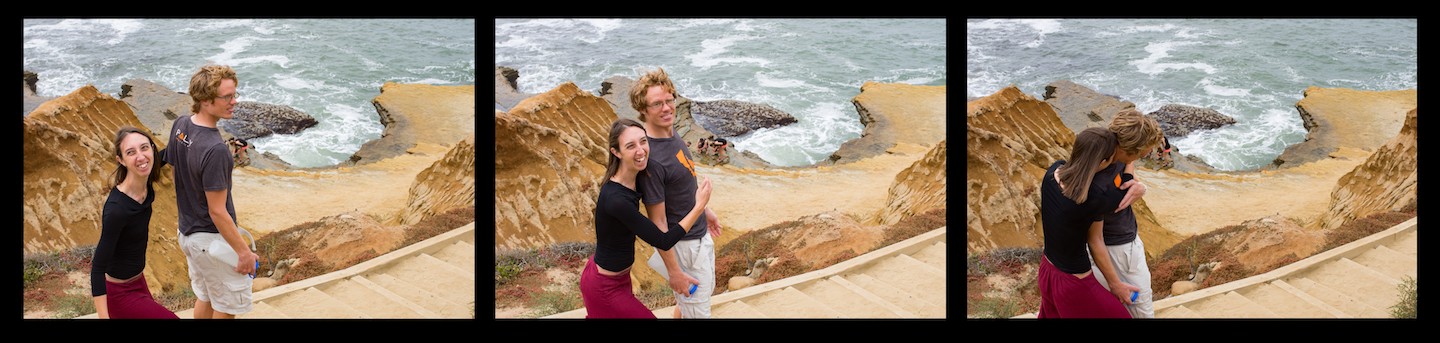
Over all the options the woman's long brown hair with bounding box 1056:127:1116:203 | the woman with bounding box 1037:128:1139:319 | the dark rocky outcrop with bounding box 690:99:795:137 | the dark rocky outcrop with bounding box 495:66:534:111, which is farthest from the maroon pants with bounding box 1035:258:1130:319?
the dark rocky outcrop with bounding box 495:66:534:111

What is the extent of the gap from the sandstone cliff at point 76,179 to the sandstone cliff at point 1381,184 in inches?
311

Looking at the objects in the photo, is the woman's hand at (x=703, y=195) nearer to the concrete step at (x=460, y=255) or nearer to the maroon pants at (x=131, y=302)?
the concrete step at (x=460, y=255)

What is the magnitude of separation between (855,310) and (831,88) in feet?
5.04

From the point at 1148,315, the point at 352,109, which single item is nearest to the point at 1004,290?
the point at 1148,315

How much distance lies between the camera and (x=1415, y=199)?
37.4ft

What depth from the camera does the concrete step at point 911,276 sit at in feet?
36.9

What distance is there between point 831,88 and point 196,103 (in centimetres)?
425

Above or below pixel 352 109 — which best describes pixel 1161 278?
below

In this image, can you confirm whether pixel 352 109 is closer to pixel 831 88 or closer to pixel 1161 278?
pixel 831 88

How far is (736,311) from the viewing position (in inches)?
441

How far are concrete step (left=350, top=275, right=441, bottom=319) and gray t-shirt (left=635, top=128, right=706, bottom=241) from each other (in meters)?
1.73

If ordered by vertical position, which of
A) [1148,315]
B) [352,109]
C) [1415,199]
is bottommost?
[1148,315]

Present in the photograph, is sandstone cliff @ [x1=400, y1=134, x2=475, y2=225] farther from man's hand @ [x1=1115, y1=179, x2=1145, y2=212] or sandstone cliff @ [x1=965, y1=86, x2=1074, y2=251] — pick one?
man's hand @ [x1=1115, y1=179, x2=1145, y2=212]

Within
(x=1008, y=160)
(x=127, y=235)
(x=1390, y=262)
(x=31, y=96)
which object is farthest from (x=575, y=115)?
(x=1390, y=262)
